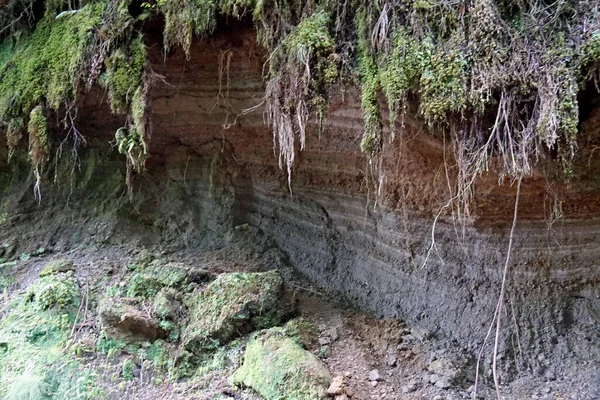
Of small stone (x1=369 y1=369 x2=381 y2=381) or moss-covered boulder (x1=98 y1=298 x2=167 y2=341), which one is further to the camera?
moss-covered boulder (x1=98 y1=298 x2=167 y2=341)

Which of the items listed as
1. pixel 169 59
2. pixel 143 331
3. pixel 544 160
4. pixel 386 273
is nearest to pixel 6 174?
pixel 169 59

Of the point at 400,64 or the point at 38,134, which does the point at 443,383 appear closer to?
the point at 400,64

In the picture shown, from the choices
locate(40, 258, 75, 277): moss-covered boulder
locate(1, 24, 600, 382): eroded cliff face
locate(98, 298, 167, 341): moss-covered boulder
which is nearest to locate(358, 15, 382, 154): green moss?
locate(1, 24, 600, 382): eroded cliff face

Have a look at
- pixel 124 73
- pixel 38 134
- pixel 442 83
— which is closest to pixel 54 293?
pixel 38 134

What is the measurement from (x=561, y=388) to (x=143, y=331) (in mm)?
2591

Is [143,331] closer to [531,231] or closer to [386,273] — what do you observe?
[386,273]

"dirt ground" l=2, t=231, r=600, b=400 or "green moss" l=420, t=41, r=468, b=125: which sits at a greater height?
"green moss" l=420, t=41, r=468, b=125

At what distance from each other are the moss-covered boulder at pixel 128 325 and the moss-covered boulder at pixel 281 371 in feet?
2.17

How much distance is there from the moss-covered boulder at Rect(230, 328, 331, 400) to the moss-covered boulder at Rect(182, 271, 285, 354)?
0.18m

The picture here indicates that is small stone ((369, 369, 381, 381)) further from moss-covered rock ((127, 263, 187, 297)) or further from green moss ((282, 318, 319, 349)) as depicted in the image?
moss-covered rock ((127, 263, 187, 297))

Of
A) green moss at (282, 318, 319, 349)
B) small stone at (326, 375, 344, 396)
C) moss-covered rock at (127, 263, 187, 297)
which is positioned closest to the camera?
small stone at (326, 375, 344, 396)

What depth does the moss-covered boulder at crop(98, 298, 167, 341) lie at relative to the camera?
10.4 ft

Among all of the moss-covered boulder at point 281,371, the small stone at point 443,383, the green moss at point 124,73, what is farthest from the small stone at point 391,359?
the green moss at point 124,73

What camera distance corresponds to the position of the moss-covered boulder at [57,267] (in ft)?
12.1
